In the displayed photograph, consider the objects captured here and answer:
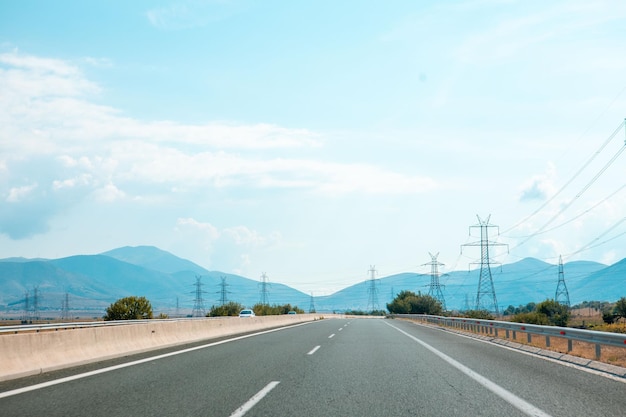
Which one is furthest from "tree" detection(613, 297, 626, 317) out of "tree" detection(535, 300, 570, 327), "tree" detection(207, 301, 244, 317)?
"tree" detection(207, 301, 244, 317)

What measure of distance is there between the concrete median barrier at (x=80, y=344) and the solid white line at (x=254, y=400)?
14.1 feet

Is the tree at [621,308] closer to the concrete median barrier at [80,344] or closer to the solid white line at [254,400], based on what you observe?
the concrete median barrier at [80,344]

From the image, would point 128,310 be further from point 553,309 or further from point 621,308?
point 621,308

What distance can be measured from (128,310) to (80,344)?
53999mm

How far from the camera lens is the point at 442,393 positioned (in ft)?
30.0

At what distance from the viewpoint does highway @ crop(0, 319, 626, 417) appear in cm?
776

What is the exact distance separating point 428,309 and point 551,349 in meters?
77.4

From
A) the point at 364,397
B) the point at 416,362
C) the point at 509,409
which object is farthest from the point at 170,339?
the point at 509,409

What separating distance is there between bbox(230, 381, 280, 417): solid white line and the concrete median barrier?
4298 millimetres

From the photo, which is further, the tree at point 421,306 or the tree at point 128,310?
the tree at point 421,306

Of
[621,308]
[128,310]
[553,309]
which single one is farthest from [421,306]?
[128,310]

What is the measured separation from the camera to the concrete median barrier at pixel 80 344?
10.6 m

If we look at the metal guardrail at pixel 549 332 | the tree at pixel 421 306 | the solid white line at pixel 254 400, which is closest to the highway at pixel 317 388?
the solid white line at pixel 254 400

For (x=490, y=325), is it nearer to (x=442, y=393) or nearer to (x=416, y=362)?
(x=416, y=362)
